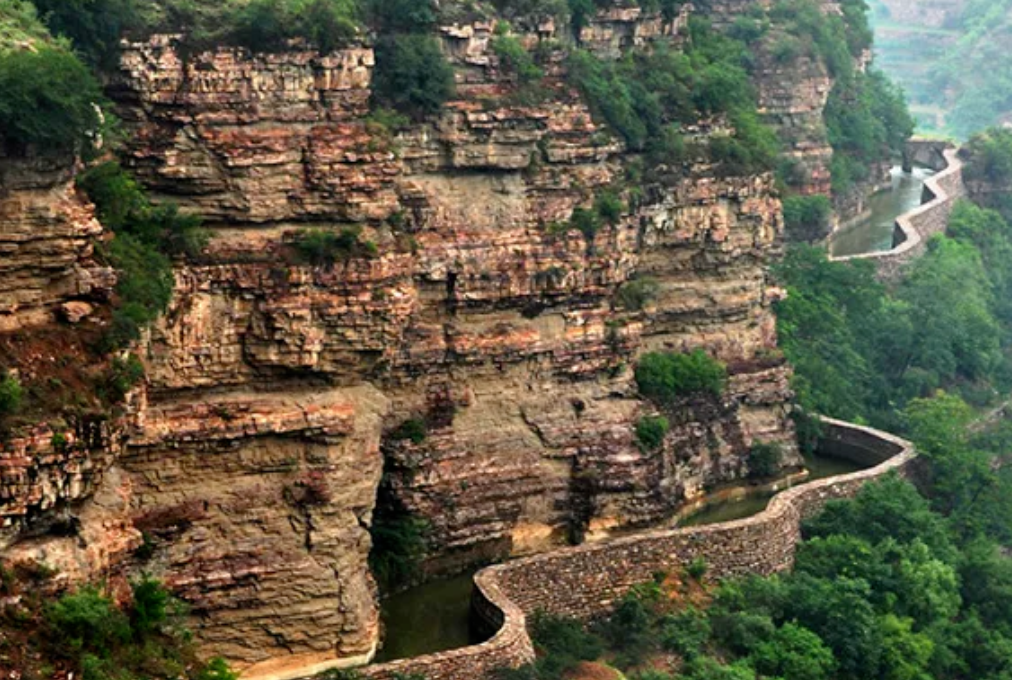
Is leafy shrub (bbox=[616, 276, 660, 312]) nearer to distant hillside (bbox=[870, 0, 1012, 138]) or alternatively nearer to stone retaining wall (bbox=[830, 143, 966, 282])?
stone retaining wall (bbox=[830, 143, 966, 282])

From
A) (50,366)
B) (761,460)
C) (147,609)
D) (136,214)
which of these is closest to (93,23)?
(136,214)

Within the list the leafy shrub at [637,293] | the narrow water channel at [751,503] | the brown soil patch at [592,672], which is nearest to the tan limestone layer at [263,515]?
the brown soil patch at [592,672]

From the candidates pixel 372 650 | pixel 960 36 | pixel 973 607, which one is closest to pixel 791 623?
pixel 973 607

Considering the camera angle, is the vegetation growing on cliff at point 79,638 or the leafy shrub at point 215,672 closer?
the vegetation growing on cliff at point 79,638

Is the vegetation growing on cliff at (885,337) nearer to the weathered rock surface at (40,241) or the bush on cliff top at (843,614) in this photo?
the bush on cliff top at (843,614)

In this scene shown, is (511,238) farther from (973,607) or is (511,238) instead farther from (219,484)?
(973,607)

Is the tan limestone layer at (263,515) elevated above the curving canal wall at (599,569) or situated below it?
above

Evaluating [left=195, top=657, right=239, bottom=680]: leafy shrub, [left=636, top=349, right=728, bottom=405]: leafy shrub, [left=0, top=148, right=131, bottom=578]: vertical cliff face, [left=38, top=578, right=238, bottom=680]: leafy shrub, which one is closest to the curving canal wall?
[left=636, top=349, right=728, bottom=405]: leafy shrub
